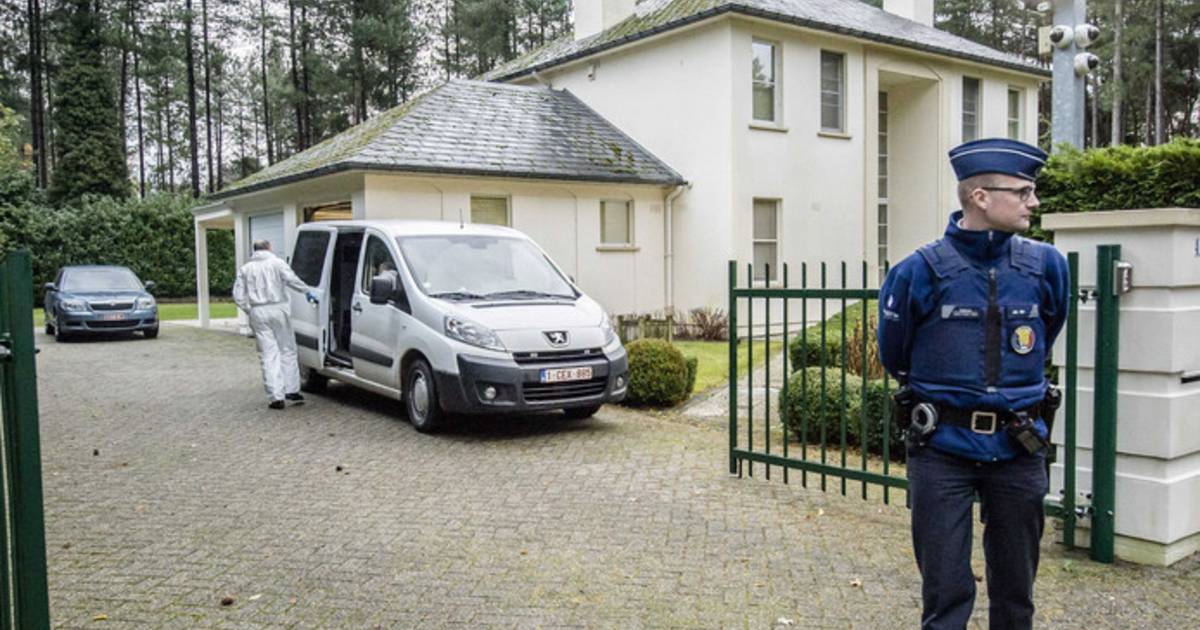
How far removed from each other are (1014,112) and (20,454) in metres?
26.8

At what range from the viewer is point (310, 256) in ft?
39.0

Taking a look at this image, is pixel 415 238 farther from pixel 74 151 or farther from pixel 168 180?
pixel 168 180

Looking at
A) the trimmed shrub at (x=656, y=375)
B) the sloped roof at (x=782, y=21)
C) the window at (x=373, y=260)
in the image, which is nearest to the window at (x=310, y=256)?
the window at (x=373, y=260)

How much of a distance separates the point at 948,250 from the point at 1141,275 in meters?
2.29

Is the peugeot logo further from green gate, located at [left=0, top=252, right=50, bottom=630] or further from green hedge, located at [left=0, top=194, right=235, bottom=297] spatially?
green hedge, located at [left=0, top=194, right=235, bottom=297]

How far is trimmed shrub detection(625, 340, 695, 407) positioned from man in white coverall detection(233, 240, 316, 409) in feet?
13.1

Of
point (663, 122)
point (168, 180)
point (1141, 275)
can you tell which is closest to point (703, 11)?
point (663, 122)

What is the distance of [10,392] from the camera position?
9.93 feet

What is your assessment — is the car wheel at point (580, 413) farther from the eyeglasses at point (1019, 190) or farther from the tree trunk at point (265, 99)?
the tree trunk at point (265, 99)

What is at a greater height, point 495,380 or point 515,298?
point 515,298

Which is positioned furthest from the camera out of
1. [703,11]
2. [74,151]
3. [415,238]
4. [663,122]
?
[74,151]

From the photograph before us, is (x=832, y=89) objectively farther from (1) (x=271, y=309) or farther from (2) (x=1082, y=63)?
(1) (x=271, y=309)

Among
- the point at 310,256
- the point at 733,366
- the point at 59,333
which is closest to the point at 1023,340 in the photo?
the point at 733,366

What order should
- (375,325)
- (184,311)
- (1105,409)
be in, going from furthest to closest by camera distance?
(184,311)
(375,325)
(1105,409)
